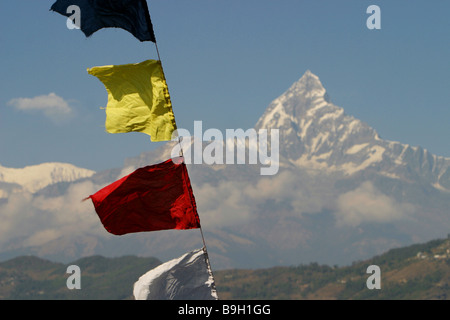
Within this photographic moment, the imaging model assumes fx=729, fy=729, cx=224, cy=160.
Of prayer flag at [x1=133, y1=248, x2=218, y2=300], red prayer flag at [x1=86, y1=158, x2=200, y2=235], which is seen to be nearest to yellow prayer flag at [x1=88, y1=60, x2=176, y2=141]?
red prayer flag at [x1=86, y1=158, x2=200, y2=235]

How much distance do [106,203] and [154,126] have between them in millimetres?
2469

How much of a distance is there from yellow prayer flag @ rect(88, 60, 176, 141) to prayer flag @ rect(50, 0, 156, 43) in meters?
0.94

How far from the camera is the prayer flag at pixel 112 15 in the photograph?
62.8ft

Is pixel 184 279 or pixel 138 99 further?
pixel 138 99

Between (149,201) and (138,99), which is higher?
(138,99)

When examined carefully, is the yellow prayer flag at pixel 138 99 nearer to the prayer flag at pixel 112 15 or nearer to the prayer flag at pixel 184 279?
the prayer flag at pixel 112 15

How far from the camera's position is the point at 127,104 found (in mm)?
20141

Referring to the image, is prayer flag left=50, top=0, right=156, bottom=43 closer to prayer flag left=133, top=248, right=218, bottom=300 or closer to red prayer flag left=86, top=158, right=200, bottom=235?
red prayer flag left=86, top=158, right=200, bottom=235

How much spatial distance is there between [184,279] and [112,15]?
7322mm

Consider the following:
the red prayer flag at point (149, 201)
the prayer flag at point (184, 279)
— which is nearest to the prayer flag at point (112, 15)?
the red prayer flag at point (149, 201)

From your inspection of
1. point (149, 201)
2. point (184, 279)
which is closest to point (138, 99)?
point (149, 201)

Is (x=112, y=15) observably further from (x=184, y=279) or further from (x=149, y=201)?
(x=184, y=279)

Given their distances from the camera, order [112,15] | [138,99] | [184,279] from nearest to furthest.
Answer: [184,279], [112,15], [138,99]

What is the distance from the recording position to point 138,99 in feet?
65.7
